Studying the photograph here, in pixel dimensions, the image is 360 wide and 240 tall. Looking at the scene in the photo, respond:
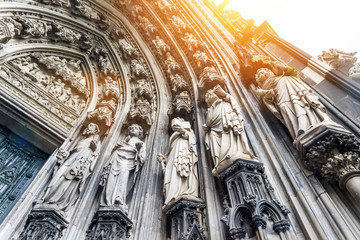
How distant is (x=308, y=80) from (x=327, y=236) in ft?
9.27

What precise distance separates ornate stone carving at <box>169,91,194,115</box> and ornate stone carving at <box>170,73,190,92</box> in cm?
35

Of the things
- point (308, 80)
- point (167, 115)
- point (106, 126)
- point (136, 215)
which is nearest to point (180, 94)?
point (167, 115)

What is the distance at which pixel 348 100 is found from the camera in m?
3.05

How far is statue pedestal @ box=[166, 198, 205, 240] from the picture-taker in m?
2.22

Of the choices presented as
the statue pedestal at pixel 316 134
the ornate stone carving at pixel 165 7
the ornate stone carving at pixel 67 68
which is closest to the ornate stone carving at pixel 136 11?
the ornate stone carving at pixel 165 7

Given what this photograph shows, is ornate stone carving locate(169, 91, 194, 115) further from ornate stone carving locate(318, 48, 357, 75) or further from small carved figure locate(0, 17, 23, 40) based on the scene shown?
small carved figure locate(0, 17, 23, 40)

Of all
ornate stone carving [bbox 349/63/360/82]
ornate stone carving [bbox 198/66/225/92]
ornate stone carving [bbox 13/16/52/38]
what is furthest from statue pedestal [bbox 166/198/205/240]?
ornate stone carving [bbox 13/16/52/38]

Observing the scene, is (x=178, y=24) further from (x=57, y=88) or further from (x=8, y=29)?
(x=8, y=29)

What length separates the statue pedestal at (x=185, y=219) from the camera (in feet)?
7.30

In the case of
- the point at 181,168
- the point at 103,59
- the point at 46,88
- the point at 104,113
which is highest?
the point at 103,59

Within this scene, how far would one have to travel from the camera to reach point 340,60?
362 centimetres

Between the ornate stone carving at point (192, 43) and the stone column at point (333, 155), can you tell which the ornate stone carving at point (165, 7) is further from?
the stone column at point (333, 155)

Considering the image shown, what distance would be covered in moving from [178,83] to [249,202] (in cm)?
373

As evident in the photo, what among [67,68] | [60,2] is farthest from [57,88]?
[60,2]
